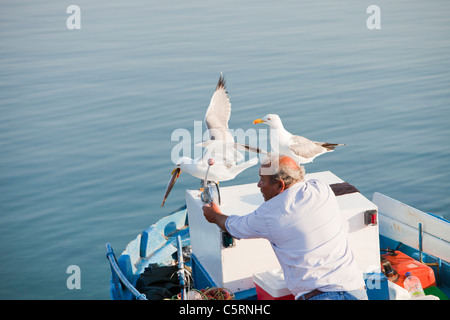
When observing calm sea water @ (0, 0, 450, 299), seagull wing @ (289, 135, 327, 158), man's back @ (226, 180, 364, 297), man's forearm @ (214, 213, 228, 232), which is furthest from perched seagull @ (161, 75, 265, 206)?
calm sea water @ (0, 0, 450, 299)

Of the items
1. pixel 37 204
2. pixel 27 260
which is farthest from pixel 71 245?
pixel 37 204

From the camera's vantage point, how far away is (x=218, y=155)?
722 centimetres

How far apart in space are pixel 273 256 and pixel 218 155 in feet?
7.65

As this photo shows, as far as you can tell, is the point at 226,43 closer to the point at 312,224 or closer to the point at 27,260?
the point at 27,260

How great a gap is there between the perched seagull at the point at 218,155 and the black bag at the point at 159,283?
979mm

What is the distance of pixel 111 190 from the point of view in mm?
12539

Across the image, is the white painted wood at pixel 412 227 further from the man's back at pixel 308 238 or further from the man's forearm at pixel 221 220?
the man's forearm at pixel 221 220

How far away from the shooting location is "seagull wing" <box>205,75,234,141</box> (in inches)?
322

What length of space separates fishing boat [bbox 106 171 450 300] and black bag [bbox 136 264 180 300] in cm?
1

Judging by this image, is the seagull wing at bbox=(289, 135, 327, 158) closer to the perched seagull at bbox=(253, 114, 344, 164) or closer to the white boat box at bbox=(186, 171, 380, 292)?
the perched seagull at bbox=(253, 114, 344, 164)

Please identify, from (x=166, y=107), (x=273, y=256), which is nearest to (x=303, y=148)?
(x=273, y=256)

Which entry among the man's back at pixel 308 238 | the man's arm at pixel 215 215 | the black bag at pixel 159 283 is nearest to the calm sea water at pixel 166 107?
the black bag at pixel 159 283
